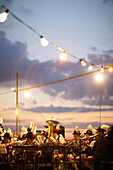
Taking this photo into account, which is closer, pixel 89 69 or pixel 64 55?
pixel 64 55

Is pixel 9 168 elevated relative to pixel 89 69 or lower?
lower

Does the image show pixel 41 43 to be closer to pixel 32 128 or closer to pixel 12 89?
pixel 32 128

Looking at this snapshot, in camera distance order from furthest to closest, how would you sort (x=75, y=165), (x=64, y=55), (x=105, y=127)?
(x=64, y=55) < (x=75, y=165) < (x=105, y=127)

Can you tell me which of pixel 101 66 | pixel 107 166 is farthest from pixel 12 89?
pixel 107 166

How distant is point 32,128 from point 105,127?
4894 millimetres

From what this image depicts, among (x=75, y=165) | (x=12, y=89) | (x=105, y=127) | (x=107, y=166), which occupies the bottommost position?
(x=75, y=165)

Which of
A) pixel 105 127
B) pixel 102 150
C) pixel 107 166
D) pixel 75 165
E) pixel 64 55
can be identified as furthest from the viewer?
pixel 64 55

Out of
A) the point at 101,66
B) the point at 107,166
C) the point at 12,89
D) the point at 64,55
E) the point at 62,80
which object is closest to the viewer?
the point at 107,166

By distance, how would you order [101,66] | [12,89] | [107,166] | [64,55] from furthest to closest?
[12,89]
[101,66]
[64,55]
[107,166]

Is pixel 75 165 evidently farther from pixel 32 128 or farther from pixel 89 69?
pixel 89 69

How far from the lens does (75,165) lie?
367 inches

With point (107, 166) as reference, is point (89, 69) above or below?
→ above

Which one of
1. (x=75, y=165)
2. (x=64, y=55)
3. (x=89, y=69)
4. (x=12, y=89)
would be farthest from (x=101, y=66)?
(x=12, y=89)

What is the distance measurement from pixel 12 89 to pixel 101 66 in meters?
10.8
